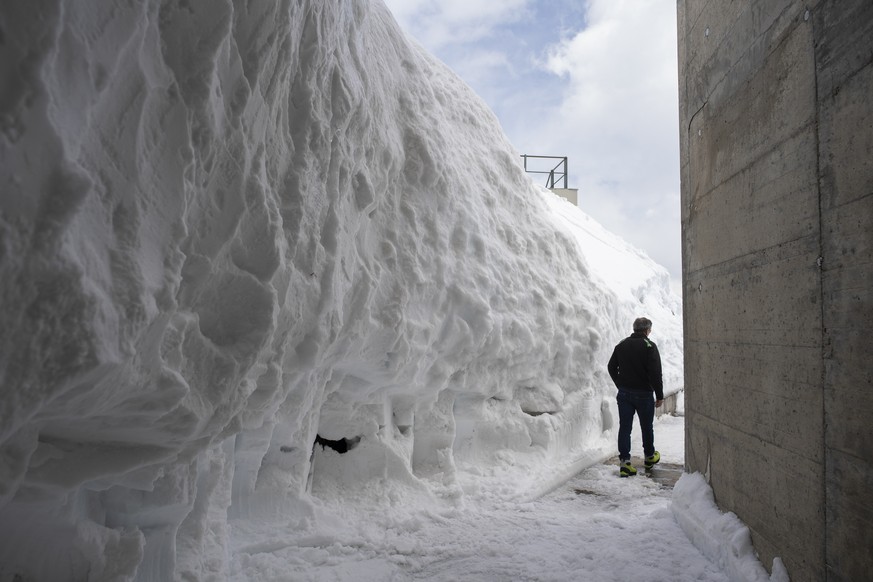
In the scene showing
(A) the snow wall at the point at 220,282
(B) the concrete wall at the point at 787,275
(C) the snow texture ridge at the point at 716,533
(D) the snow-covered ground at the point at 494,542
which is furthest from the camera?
(D) the snow-covered ground at the point at 494,542

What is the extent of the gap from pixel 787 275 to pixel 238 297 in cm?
257

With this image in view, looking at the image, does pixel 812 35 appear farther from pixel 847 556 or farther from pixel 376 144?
pixel 376 144

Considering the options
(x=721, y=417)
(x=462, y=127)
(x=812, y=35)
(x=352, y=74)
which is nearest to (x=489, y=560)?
(x=721, y=417)

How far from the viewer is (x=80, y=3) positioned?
1342mm

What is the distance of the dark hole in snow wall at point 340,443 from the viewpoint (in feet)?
14.9

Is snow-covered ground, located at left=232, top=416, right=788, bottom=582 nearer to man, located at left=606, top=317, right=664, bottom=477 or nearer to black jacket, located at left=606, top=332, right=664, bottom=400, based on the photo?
man, located at left=606, top=317, right=664, bottom=477

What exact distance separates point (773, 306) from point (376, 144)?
2.61 m

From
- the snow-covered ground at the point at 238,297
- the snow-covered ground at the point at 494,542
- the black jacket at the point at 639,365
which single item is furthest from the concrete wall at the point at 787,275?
the black jacket at the point at 639,365

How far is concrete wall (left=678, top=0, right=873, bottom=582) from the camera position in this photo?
7.52 ft

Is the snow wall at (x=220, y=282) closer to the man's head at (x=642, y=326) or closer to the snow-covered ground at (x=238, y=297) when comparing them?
the snow-covered ground at (x=238, y=297)

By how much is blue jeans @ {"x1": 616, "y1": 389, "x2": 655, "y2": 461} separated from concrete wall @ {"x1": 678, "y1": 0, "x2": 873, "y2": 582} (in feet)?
7.01

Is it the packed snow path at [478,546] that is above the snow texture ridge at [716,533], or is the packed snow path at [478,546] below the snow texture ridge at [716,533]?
below

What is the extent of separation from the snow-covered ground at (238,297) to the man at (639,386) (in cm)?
66

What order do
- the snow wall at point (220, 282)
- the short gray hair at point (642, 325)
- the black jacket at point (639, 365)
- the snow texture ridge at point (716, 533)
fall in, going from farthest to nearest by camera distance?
the short gray hair at point (642, 325), the black jacket at point (639, 365), the snow texture ridge at point (716, 533), the snow wall at point (220, 282)
